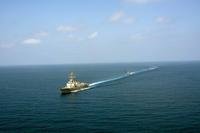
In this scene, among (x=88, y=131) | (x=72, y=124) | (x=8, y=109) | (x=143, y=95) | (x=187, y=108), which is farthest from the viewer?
(x=143, y=95)

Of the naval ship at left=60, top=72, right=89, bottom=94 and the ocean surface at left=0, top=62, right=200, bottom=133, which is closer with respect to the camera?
the ocean surface at left=0, top=62, right=200, bottom=133

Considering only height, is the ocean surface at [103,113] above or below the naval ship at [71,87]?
below

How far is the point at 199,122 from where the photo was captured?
83.4 meters

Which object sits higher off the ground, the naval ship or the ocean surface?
the naval ship

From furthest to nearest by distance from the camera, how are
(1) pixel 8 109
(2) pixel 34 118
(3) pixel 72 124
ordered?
(1) pixel 8 109 < (2) pixel 34 118 < (3) pixel 72 124

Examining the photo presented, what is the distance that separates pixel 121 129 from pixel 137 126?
478 cm

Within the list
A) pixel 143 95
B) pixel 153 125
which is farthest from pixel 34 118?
pixel 143 95

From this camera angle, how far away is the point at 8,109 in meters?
110

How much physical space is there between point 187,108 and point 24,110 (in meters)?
55.0

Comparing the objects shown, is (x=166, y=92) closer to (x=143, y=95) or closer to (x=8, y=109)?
(x=143, y=95)

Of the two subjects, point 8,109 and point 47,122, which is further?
point 8,109

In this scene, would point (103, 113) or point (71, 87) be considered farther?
point (71, 87)

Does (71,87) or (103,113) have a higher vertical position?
(71,87)

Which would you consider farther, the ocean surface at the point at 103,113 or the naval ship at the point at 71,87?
the naval ship at the point at 71,87
